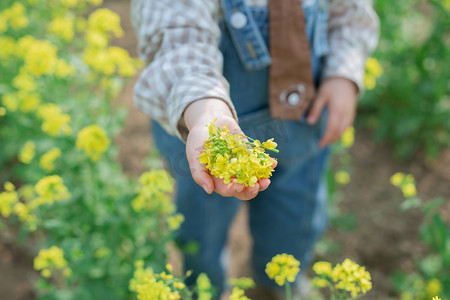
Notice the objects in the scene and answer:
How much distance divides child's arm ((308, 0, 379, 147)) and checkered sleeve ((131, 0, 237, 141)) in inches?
17.0

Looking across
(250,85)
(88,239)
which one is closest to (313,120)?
(250,85)

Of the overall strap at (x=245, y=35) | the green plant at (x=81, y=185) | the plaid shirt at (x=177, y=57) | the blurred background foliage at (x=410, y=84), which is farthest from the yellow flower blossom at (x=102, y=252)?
the blurred background foliage at (x=410, y=84)

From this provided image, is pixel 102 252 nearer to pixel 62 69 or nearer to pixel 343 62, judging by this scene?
pixel 62 69

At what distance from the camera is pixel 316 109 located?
1.23 metres

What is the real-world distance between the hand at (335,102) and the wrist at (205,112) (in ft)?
1.80

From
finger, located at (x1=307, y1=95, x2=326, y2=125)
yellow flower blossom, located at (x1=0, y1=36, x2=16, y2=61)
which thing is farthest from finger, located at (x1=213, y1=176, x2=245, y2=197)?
yellow flower blossom, located at (x1=0, y1=36, x2=16, y2=61)

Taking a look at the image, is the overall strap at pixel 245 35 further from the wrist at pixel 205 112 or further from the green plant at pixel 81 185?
the green plant at pixel 81 185

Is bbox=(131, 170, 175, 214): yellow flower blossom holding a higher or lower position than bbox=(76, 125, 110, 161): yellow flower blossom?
lower

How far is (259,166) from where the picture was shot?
0.57m

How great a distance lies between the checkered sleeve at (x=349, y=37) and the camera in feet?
4.01

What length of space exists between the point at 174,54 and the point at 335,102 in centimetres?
58

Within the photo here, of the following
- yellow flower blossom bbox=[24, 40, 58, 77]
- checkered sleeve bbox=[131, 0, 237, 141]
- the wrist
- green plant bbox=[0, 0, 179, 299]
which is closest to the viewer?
the wrist

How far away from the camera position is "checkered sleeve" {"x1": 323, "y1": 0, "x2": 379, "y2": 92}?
4.01 ft

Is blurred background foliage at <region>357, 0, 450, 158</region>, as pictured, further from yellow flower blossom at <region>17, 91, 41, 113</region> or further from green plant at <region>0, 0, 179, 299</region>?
yellow flower blossom at <region>17, 91, 41, 113</region>
